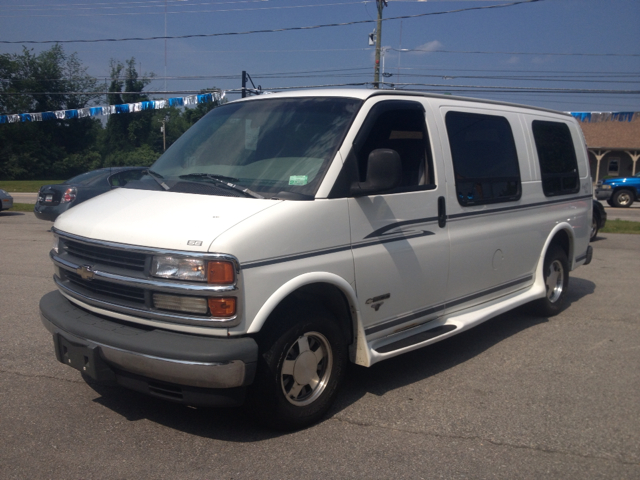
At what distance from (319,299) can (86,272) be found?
1555 mm

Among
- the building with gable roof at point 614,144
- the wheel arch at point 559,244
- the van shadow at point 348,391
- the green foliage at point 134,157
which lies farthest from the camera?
the green foliage at point 134,157

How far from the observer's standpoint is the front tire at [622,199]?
25.8 metres

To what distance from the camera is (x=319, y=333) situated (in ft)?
13.1

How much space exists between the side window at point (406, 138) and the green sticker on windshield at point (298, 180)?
614 mm

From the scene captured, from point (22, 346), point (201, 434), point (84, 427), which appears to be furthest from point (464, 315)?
point (22, 346)

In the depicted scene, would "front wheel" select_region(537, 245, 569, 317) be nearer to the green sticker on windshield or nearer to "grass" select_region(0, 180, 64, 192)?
Answer: the green sticker on windshield

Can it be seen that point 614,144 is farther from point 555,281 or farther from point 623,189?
point 555,281

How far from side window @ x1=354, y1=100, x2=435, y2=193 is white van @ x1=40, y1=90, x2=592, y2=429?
0.04 feet

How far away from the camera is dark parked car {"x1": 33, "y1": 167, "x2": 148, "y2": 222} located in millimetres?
12945

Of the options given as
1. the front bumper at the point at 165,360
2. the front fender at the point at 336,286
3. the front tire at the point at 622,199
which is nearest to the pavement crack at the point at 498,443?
the front fender at the point at 336,286

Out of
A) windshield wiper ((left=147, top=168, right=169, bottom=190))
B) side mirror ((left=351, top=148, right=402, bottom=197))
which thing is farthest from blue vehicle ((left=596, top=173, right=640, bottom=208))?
windshield wiper ((left=147, top=168, right=169, bottom=190))

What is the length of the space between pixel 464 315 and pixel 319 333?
194 centimetres

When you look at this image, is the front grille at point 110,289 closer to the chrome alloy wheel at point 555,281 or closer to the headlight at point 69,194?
the chrome alloy wheel at point 555,281

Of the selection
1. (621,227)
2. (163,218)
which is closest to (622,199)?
(621,227)
